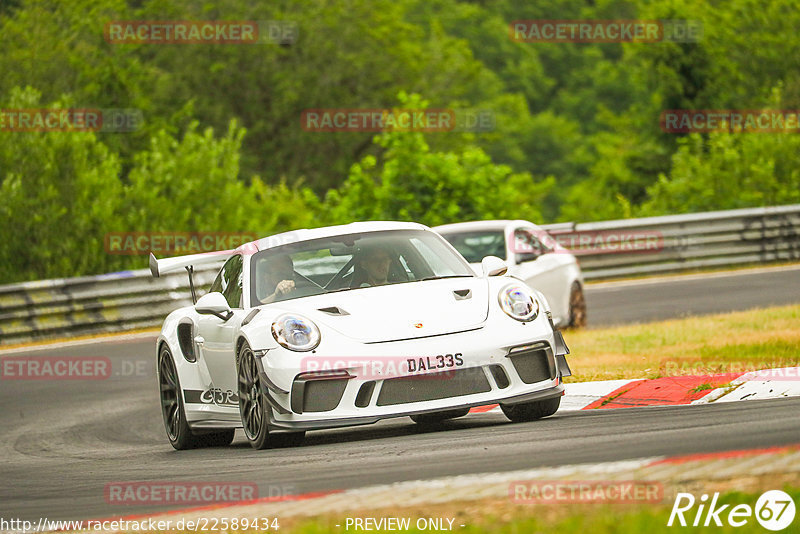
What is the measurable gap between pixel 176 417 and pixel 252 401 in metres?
1.79

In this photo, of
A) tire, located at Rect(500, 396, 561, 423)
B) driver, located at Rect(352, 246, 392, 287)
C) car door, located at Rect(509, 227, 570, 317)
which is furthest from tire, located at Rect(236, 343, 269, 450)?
car door, located at Rect(509, 227, 570, 317)

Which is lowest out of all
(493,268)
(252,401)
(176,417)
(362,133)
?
(176,417)

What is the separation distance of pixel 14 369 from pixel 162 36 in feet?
134

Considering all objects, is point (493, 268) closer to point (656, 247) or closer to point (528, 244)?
point (528, 244)

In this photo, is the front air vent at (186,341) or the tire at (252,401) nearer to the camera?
the tire at (252,401)

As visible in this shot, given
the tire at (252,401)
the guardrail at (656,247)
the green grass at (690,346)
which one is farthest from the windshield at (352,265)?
the guardrail at (656,247)

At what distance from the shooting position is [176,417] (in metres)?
10.5

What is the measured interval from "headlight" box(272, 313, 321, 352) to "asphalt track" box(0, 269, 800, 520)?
2.01 feet

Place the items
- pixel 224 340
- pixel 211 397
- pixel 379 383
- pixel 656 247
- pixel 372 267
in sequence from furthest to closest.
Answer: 1. pixel 656 247
2. pixel 211 397
3. pixel 372 267
4. pixel 224 340
5. pixel 379 383

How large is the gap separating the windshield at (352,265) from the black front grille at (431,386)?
3.87 ft

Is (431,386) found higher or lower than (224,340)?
lower

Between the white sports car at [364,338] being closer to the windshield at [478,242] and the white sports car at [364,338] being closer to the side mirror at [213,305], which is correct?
the side mirror at [213,305]

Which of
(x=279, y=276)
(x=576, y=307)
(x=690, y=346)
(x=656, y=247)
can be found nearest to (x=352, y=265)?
(x=279, y=276)

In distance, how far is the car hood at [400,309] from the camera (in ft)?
27.9
